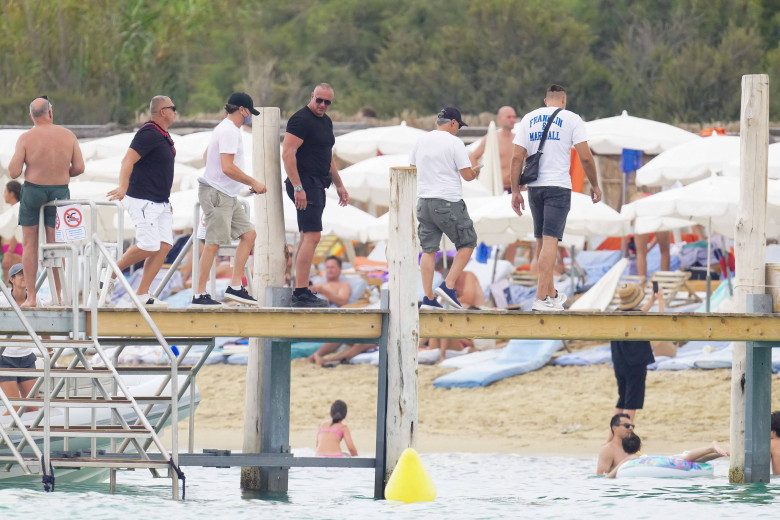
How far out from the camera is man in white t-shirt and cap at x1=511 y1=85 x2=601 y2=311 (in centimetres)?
1134

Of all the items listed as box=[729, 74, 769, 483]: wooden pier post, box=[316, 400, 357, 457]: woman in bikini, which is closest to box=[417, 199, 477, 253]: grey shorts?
box=[729, 74, 769, 483]: wooden pier post

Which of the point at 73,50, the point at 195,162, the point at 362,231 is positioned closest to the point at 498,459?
the point at 362,231

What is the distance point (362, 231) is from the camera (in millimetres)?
19297

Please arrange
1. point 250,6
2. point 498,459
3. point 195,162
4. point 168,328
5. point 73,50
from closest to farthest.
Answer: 1. point 168,328
2. point 498,459
3. point 195,162
4. point 73,50
5. point 250,6

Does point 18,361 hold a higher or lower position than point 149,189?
lower

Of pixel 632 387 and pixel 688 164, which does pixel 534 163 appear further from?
pixel 688 164

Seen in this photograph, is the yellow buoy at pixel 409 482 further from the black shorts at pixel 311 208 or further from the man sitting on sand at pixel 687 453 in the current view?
the man sitting on sand at pixel 687 453

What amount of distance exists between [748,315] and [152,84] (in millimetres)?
26446

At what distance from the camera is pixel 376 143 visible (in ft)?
75.2

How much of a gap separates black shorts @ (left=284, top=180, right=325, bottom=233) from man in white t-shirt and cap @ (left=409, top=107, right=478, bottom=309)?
742 mm

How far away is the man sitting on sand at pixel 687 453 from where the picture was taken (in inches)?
577

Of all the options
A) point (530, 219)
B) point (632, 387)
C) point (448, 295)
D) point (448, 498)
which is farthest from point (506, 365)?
point (448, 295)

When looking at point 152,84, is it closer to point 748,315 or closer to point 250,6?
point 250,6

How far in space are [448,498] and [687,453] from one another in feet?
9.35
